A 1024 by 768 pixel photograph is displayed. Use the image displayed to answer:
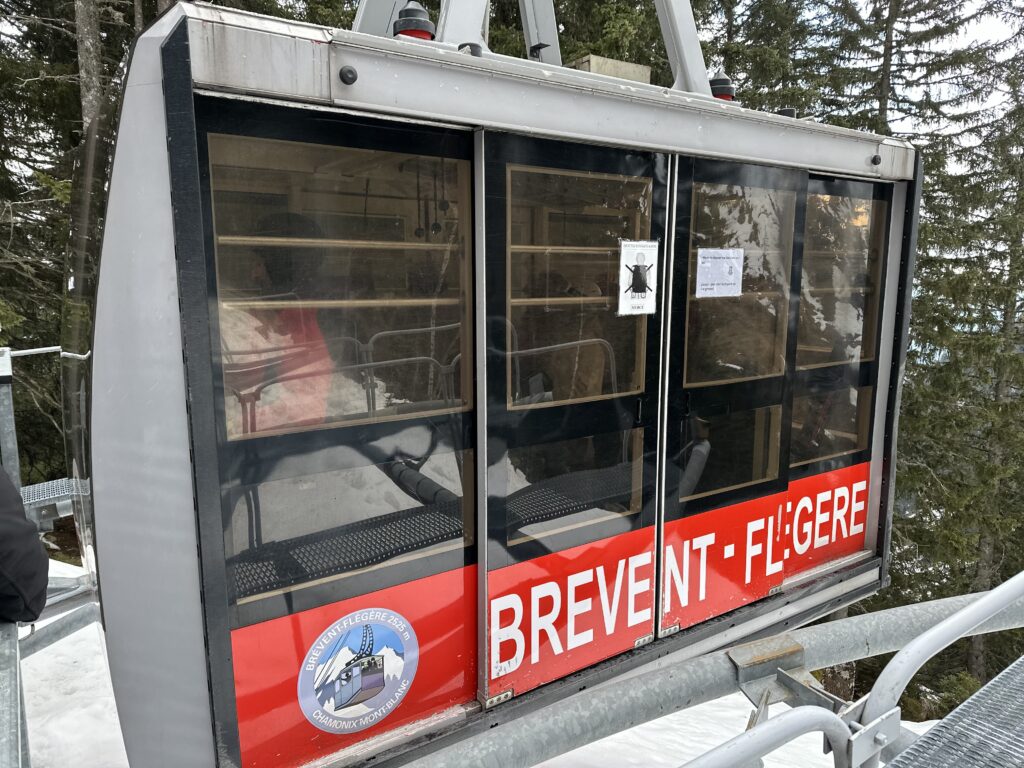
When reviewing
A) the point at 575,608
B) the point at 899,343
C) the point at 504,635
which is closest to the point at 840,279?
the point at 899,343

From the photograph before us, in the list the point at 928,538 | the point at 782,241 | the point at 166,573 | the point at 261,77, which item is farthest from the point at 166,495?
the point at 928,538

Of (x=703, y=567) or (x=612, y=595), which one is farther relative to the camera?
(x=703, y=567)

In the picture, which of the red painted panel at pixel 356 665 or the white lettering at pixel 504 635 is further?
the white lettering at pixel 504 635

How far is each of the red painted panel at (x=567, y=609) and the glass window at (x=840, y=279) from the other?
4.44 feet

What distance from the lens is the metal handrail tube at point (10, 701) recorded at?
1344 mm

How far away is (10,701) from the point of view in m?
1.54

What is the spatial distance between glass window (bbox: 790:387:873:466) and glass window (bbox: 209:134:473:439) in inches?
75.1

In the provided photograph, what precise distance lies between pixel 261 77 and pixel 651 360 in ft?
5.31

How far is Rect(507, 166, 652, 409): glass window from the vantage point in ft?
7.40

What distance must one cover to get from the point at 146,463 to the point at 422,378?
0.79 meters

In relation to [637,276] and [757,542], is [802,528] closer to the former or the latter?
[757,542]

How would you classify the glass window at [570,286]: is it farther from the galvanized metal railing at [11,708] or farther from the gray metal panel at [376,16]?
the galvanized metal railing at [11,708]

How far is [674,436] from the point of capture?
2.74 m

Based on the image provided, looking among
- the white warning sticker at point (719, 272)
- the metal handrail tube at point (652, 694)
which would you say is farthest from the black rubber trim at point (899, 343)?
the metal handrail tube at point (652, 694)
